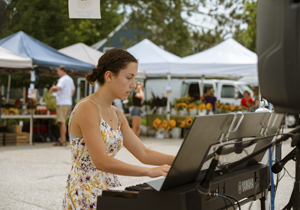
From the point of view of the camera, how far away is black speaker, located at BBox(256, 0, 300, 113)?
1.28m

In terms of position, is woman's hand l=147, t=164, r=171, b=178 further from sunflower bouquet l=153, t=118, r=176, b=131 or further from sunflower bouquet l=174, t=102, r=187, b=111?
sunflower bouquet l=174, t=102, r=187, b=111

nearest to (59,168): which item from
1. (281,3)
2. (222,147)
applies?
(222,147)

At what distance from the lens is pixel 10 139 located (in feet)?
34.0

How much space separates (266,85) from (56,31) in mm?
19688

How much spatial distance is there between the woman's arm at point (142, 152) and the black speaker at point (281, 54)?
1180mm

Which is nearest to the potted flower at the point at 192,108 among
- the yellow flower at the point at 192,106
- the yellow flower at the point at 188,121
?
the yellow flower at the point at 192,106

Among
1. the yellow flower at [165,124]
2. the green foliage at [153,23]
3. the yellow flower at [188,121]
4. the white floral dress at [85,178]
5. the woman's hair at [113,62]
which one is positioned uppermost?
the green foliage at [153,23]

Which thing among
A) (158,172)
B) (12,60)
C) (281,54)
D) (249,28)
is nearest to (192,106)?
(12,60)

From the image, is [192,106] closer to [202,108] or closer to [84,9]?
[202,108]

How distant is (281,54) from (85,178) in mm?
1438

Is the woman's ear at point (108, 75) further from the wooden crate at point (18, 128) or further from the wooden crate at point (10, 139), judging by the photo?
the wooden crate at point (18, 128)

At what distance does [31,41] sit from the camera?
10594 mm

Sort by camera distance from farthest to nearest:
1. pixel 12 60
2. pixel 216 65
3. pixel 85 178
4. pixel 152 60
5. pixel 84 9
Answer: pixel 152 60
pixel 216 65
pixel 12 60
pixel 84 9
pixel 85 178

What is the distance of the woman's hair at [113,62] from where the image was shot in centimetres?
235
